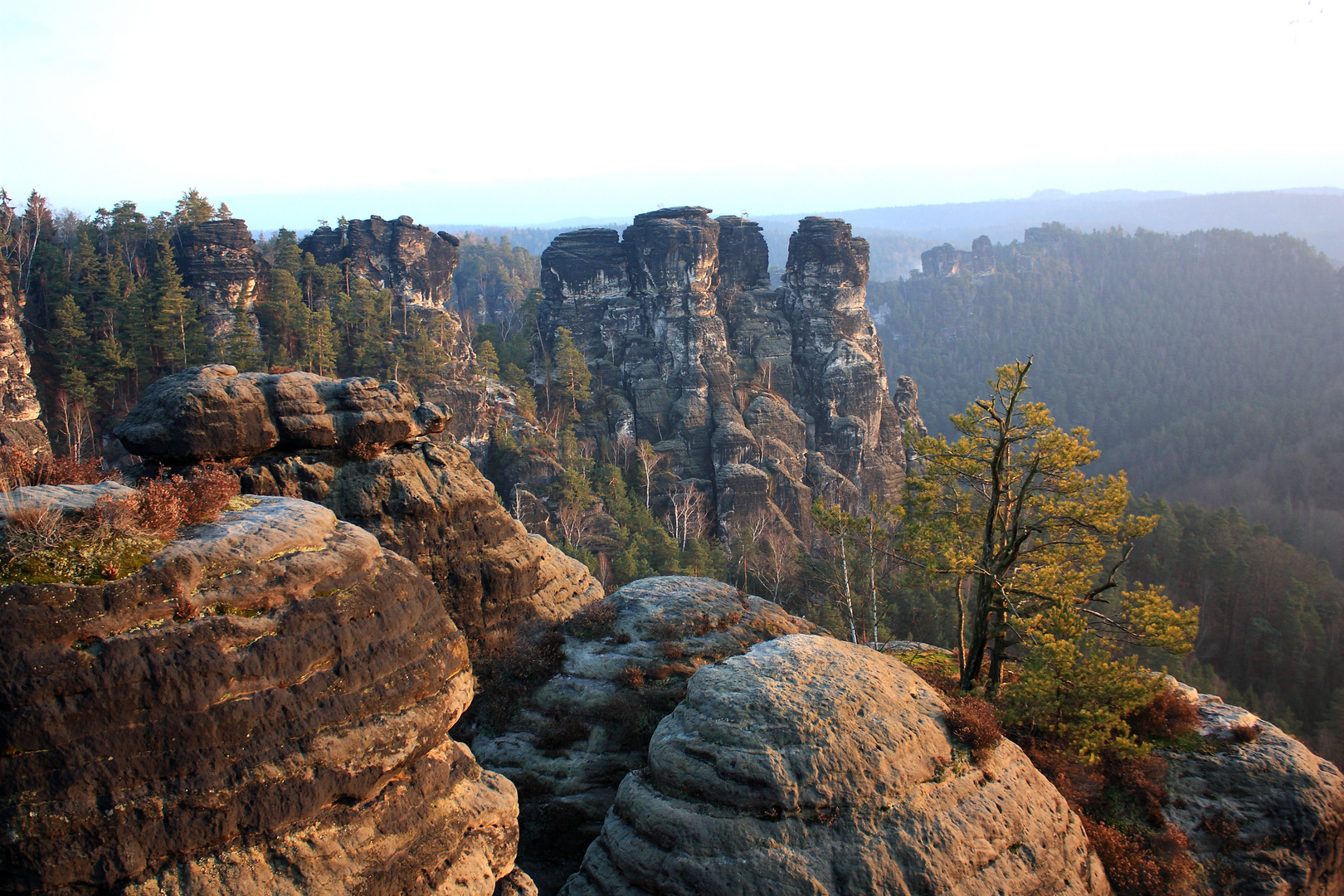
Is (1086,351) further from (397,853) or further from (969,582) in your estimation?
(397,853)

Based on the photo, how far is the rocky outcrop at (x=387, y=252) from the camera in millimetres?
68000

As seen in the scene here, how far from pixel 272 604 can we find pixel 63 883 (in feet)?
10.9

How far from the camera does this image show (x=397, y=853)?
959cm

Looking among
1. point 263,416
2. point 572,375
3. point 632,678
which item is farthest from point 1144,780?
point 572,375

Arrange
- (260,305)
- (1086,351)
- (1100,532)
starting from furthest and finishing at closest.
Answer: (1086,351), (260,305), (1100,532)

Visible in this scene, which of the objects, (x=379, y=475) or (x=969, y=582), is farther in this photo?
(x=969, y=582)

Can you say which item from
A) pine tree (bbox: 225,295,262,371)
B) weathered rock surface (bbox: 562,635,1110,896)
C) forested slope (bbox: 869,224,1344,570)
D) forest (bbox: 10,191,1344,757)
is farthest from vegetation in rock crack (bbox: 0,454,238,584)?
forested slope (bbox: 869,224,1344,570)

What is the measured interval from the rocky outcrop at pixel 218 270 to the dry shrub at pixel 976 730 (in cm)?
5865

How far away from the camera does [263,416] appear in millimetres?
17703

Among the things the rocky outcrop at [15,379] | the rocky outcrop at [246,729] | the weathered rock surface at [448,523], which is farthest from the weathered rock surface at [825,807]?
the rocky outcrop at [15,379]

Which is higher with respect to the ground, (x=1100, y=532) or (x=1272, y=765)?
(x=1100, y=532)

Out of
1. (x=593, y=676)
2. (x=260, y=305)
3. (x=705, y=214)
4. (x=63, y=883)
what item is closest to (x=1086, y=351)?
(x=705, y=214)

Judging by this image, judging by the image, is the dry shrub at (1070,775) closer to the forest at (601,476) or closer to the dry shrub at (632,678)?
the forest at (601,476)

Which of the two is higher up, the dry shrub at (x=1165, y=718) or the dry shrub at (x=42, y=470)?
the dry shrub at (x=42, y=470)
